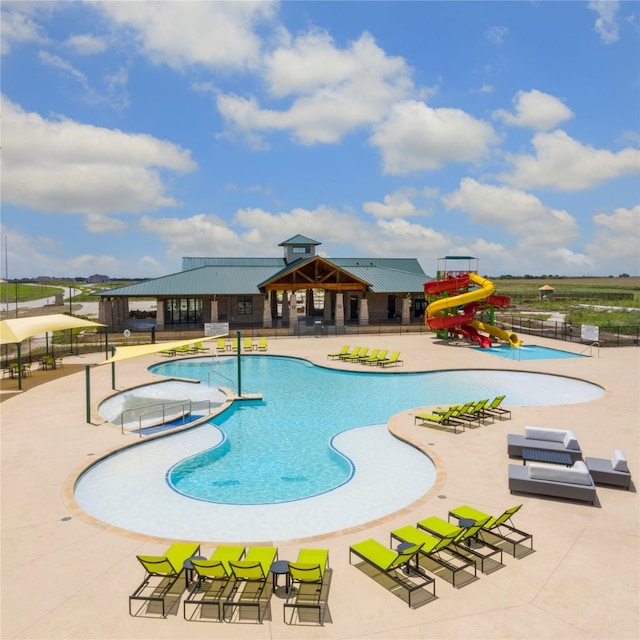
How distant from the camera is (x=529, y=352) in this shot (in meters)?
32.3

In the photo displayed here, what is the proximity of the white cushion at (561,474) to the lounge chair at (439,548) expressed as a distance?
3321 mm

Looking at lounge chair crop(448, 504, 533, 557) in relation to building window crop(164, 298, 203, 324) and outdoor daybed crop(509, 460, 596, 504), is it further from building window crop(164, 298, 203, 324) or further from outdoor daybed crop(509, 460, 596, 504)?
building window crop(164, 298, 203, 324)

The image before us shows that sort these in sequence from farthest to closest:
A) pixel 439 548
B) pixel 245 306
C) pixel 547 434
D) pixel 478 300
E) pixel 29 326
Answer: pixel 245 306
pixel 478 300
pixel 29 326
pixel 547 434
pixel 439 548

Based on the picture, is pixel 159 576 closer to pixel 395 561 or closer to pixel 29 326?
pixel 395 561

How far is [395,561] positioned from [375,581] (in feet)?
1.75

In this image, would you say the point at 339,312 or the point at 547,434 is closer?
the point at 547,434

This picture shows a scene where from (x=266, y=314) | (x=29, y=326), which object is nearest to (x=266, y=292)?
(x=266, y=314)

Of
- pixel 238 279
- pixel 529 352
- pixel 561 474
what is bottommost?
pixel 561 474

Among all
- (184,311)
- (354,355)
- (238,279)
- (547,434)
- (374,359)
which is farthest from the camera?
(184,311)

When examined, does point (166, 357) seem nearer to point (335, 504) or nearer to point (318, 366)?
point (318, 366)

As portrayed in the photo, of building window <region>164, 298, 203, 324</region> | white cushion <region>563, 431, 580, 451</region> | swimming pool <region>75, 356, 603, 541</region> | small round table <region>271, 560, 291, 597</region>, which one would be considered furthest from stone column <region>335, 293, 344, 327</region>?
small round table <region>271, 560, 291, 597</region>

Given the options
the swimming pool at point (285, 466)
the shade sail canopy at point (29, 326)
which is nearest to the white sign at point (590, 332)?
the swimming pool at point (285, 466)

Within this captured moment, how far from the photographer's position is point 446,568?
7996 mm

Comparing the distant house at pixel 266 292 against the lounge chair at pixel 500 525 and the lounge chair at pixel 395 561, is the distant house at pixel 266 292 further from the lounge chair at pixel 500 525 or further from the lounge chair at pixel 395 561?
the lounge chair at pixel 395 561
